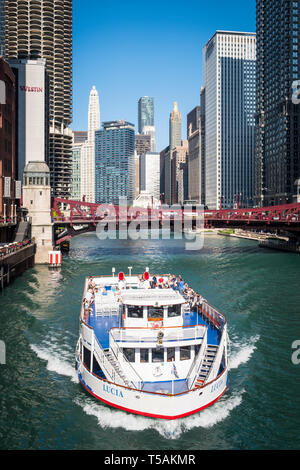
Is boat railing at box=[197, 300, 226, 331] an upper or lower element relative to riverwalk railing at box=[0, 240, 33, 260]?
lower

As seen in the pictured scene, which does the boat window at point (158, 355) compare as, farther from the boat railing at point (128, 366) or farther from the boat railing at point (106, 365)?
the boat railing at point (106, 365)

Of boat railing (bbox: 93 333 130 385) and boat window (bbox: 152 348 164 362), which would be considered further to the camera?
boat window (bbox: 152 348 164 362)

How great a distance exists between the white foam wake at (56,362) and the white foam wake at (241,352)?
10.4 m

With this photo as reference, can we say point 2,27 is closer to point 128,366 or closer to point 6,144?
point 6,144

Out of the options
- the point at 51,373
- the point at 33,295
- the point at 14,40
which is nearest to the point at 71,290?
the point at 33,295

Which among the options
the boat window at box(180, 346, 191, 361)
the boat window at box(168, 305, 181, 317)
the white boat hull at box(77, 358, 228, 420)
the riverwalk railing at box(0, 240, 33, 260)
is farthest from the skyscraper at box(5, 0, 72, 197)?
the white boat hull at box(77, 358, 228, 420)

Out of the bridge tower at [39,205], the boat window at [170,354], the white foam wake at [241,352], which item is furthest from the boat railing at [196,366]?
the bridge tower at [39,205]

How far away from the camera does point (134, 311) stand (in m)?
28.3

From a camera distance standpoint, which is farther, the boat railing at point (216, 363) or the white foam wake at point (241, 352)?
the white foam wake at point (241, 352)

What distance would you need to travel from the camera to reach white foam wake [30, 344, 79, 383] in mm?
30203

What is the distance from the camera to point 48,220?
Result: 8569 cm

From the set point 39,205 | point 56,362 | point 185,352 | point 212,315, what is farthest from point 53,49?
point 185,352

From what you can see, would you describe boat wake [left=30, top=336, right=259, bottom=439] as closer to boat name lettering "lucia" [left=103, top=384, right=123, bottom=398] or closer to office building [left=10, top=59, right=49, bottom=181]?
boat name lettering "lucia" [left=103, top=384, right=123, bottom=398]

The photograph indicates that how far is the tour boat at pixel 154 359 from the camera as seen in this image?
23.5 metres
